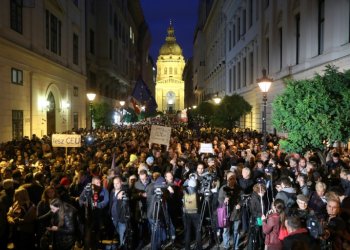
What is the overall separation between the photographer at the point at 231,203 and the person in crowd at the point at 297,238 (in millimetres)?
2880

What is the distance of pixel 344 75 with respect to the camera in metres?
13.2

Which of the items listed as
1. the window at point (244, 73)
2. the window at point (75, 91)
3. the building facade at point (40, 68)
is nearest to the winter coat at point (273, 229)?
the building facade at point (40, 68)

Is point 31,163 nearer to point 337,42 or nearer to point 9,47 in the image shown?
point 9,47

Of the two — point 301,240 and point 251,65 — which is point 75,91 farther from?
point 301,240

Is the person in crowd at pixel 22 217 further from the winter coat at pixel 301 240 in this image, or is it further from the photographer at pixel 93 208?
the winter coat at pixel 301 240

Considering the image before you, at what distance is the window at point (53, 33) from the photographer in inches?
1179

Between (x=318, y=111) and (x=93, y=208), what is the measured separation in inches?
289

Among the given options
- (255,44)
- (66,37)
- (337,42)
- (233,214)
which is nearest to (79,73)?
(66,37)

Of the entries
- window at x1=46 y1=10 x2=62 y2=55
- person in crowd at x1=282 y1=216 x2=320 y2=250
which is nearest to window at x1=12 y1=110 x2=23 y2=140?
window at x1=46 y1=10 x2=62 y2=55

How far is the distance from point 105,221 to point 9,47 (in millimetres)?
15201

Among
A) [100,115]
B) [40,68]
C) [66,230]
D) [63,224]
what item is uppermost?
[40,68]

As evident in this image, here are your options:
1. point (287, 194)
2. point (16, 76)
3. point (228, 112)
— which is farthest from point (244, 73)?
point (287, 194)

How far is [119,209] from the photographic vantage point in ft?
30.1

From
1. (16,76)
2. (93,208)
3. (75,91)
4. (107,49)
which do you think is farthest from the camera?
(107,49)
